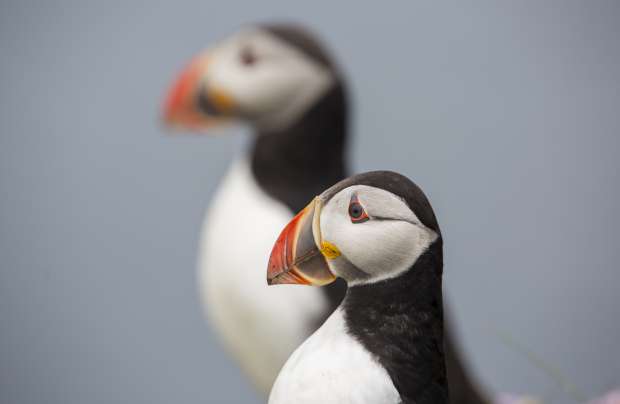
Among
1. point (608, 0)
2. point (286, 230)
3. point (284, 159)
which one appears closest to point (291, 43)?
point (284, 159)

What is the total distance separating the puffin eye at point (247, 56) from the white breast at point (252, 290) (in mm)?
150

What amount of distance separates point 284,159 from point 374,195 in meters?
0.71

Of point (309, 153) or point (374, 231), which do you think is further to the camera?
point (309, 153)

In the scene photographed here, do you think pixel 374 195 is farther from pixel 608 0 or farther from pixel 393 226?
pixel 608 0

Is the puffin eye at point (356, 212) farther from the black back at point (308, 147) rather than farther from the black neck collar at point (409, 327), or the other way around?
the black back at point (308, 147)

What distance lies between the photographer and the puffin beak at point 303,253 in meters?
0.69

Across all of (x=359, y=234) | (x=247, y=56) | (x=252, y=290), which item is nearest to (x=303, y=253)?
(x=359, y=234)

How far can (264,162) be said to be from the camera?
1.39 meters

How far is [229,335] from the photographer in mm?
1409

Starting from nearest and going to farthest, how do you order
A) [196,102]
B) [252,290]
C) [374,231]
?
[374,231]
[252,290]
[196,102]

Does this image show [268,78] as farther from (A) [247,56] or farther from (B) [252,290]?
(B) [252,290]

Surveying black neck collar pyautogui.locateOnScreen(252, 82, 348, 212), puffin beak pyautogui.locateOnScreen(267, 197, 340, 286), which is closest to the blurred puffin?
black neck collar pyautogui.locateOnScreen(252, 82, 348, 212)

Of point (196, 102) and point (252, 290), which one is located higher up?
point (196, 102)

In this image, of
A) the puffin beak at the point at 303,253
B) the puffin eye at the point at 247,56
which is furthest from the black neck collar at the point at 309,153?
the puffin beak at the point at 303,253
